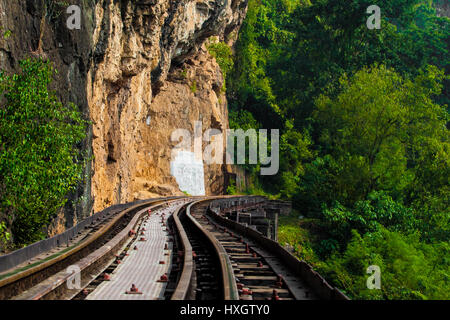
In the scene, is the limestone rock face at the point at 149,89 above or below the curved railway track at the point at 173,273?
above

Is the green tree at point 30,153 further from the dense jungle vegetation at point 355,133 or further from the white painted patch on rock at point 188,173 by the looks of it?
the white painted patch on rock at point 188,173

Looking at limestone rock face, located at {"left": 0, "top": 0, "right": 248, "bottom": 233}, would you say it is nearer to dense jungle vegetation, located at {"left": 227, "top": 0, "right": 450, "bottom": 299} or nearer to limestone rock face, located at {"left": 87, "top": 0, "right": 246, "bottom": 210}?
limestone rock face, located at {"left": 87, "top": 0, "right": 246, "bottom": 210}

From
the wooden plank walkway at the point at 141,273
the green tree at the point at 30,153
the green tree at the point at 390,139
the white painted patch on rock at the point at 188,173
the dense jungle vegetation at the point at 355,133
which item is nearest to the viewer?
the wooden plank walkway at the point at 141,273

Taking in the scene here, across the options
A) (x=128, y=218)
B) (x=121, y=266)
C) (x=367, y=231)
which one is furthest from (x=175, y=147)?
(x=121, y=266)

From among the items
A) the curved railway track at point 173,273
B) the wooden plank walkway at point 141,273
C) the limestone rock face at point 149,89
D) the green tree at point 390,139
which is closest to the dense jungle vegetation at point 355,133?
the green tree at point 390,139

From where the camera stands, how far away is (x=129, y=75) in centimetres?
2672

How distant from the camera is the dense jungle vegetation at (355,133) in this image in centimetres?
2312

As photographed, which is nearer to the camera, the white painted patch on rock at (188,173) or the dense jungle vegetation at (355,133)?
the dense jungle vegetation at (355,133)

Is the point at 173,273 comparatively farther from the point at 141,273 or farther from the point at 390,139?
the point at 390,139

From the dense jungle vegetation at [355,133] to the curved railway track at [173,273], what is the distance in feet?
25.3

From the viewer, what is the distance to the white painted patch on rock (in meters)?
40.1

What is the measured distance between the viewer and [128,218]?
57.6ft
